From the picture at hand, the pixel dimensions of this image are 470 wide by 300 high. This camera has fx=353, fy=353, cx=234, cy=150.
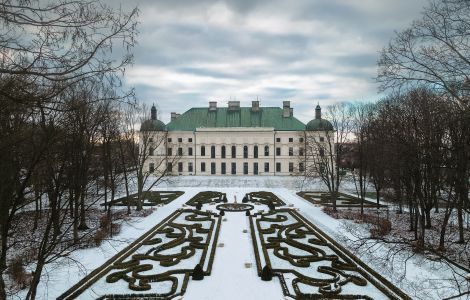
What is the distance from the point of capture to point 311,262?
1472cm

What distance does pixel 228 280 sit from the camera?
12.7 meters

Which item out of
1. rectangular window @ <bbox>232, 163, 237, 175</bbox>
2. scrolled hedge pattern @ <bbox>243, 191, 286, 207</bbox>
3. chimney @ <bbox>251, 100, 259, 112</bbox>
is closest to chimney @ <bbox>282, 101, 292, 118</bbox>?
chimney @ <bbox>251, 100, 259, 112</bbox>

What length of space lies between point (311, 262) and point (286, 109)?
49.5 metres

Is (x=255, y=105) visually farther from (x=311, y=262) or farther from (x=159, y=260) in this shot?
(x=159, y=260)

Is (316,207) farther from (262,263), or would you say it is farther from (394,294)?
(394,294)

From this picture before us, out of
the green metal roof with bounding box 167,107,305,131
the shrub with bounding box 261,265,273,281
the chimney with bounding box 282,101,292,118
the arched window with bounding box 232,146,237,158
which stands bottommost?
the shrub with bounding box 261,265,273,281

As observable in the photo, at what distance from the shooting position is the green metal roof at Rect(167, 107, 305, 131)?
60.9 m

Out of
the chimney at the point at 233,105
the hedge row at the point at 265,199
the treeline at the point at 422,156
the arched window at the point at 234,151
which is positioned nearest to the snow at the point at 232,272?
the treeline at the point at 422,156

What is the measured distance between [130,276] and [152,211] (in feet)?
44.8

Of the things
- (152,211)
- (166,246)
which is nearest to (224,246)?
(166,246)

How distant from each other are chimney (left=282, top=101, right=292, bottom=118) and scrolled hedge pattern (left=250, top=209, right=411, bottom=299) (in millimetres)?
41470

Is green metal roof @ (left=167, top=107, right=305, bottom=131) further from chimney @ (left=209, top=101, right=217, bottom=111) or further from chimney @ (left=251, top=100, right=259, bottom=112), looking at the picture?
chimney @ (left=251, top=100, right=259, bottom=112)

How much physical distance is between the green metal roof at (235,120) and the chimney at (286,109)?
56cm

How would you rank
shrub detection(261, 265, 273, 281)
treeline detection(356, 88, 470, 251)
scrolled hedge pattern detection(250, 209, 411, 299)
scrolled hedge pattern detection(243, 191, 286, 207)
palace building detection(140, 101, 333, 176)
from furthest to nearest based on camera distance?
palace building detection(140, 101, 333, 176)
scrolled hedge pattern detection(243, 191, 286, 207)
shrub detection(261, 265, 273, 281)
scrolled hedge pattern detection(250, 209, 411, 299)
treeline detection(356, 88, 470, 251)
